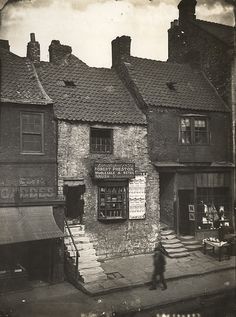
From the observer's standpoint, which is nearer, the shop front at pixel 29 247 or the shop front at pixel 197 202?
the shop front at pixel 29 247

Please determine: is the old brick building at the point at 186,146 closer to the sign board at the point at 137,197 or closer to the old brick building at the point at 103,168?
the old brick building at the point at 103,168

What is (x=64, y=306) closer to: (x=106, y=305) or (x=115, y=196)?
(x=106, y=305)

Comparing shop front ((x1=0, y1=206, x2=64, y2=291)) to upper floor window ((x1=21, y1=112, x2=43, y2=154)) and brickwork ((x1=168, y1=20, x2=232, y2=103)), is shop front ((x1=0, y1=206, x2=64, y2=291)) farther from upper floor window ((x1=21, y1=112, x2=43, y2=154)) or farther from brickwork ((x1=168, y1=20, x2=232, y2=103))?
brickwork ((x1=168, y1=20, x2=232, y2=103))

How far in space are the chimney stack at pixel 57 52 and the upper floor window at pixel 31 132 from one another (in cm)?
562

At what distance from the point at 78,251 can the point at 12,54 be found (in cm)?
1075

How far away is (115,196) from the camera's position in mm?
18078

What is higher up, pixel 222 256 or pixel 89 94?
pixel 89 94

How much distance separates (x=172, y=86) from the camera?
2144 centimetres

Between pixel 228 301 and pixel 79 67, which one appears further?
pixel 79 67

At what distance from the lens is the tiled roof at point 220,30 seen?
20.7 m

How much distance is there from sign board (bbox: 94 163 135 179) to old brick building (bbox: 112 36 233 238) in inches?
60.9

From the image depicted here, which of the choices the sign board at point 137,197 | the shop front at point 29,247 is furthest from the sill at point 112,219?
the shop front at point 29,247

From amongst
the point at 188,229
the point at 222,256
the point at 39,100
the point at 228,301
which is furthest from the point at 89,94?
the point at 228,301

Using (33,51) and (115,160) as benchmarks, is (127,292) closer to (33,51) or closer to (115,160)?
(115,160)
